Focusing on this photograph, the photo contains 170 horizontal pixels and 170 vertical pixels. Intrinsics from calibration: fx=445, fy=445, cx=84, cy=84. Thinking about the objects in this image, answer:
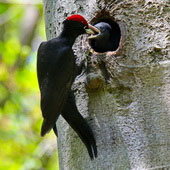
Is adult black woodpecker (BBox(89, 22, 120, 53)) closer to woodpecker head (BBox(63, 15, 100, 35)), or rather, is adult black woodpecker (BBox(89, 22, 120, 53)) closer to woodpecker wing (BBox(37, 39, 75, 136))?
woodpecker head (BBox(63, 15, 100, 35))

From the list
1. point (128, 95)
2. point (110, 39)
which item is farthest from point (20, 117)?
point (128, 95)

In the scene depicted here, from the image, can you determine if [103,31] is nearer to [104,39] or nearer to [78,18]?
[104,39]

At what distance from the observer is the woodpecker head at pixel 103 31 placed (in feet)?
8.64

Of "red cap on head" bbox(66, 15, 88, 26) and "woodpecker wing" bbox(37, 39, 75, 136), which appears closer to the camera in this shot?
"woodpecker wing" bbox(37, 39, 75, 136)

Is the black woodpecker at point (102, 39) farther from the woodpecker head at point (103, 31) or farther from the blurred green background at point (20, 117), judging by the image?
the blurred green background at point (20, 117)

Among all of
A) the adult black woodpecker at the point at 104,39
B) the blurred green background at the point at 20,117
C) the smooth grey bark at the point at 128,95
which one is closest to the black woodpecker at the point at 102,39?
the adult black woodpecker at the point at 104,39

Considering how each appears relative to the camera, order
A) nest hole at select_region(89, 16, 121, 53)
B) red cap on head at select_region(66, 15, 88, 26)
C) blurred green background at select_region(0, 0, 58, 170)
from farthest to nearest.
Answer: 1. blurred green background at select_region(0, 0, 58, 170)
2. nest hole at select_region(89, 16, 121, 53)
3. red cap on head at select_region(66, 15, 88, 26)

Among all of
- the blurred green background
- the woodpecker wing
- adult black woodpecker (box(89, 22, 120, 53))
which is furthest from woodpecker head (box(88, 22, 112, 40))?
the blurred green background

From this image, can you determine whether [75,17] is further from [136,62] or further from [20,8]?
[20,8]

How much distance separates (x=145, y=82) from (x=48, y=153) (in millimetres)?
2387

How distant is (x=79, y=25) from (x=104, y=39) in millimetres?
227

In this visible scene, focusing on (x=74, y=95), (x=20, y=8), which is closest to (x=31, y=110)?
(x=20, y=8)

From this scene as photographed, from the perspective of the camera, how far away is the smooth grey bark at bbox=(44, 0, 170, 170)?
2141 millimetres

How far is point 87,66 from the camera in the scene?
8.03ft
